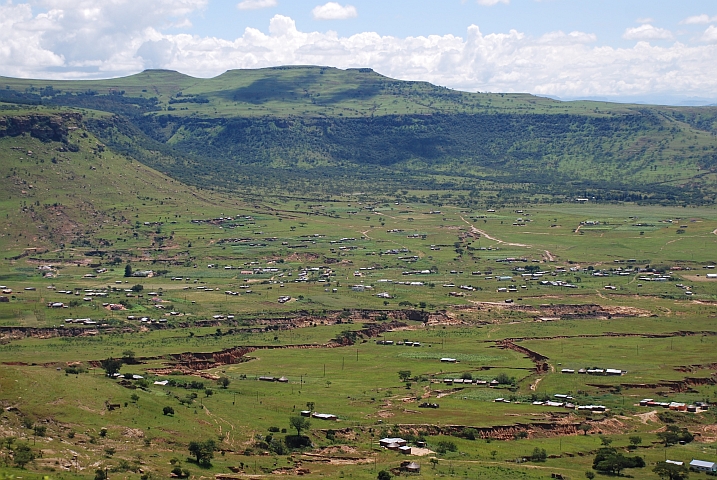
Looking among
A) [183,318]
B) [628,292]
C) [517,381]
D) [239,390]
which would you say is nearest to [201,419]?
[239,390]

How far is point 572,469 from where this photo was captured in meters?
79.1

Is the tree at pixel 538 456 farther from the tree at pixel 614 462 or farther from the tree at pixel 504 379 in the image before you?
the tree at pixel 504 379

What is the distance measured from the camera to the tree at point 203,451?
75562 millimetres

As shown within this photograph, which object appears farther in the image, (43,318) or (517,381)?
(43,318)

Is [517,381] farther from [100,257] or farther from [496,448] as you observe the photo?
Answer: [100,257]

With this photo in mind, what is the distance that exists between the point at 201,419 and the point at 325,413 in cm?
1144

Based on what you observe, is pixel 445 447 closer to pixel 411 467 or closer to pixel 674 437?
pixel 411 467

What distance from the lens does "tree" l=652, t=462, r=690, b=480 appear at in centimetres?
7593

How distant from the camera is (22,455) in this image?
6806 centimetres

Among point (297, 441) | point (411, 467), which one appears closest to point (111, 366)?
point (297, 441)

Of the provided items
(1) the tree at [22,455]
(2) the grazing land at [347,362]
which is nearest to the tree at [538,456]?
(2) the grazing land at [347,362]

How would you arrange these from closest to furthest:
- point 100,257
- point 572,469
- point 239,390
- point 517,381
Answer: point 572,469 < point 239,390 < point 517,381 < point 100,257

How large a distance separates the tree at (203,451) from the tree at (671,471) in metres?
32.7

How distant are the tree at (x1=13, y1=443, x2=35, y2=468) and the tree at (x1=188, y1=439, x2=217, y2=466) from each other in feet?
39.1
